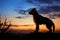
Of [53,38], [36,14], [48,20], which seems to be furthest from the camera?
[36,14]

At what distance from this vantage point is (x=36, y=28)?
7.80m

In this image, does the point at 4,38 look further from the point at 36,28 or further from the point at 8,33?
the point at 36,28

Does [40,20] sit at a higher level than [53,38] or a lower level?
higher

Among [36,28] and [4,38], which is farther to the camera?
[36,28]

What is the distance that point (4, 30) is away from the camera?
603cm

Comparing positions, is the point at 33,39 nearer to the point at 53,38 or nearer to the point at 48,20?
the point at 53,38

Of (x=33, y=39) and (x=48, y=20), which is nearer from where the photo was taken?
(x=33, y=39)

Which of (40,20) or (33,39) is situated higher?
(40,20)

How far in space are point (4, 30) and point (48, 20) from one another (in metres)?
2.35

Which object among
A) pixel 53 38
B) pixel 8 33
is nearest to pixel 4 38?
pixel 8 33

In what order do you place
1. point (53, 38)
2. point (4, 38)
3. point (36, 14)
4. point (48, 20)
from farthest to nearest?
point (36, 14)
point (48, 20)
point (53, 38)
point (4, 38)

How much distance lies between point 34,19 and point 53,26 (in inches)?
37.2

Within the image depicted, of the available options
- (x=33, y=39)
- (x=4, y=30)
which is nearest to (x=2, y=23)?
(x=4, y=30)

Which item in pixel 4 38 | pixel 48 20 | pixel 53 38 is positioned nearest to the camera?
pixel 4 38
